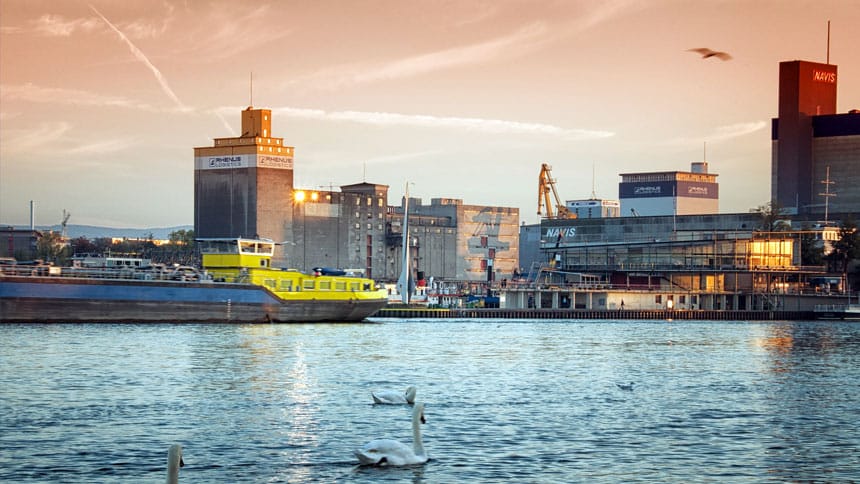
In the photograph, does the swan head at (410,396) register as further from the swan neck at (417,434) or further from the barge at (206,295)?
the barge at (206,295)

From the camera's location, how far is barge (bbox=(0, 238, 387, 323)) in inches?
3273

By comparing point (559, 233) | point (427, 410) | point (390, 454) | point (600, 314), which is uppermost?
point (559, 233)

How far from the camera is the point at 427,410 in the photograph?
40.7 metres

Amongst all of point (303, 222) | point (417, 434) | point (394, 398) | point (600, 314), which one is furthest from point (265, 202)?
point (417, 434)

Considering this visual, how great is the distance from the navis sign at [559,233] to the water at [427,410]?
108564mm

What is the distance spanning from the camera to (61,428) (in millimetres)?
35125

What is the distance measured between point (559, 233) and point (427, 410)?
14872 cm

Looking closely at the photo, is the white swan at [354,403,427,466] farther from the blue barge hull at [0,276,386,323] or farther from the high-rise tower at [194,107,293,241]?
the high-rise tower at [194,107,293,241]

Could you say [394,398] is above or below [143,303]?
below

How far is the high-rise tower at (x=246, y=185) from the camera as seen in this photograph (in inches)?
7185

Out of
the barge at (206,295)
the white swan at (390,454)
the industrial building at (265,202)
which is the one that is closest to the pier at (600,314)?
the barge at (206,295)

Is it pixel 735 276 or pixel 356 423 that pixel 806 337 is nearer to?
pixel 735 276

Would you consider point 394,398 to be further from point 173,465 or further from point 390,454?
point 173,465

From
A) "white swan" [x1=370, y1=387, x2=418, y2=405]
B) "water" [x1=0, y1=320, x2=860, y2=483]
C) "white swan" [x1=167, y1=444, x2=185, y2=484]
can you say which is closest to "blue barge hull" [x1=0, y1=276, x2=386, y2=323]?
"water" [x1=0, y1=320, x2=860, y2=483]
